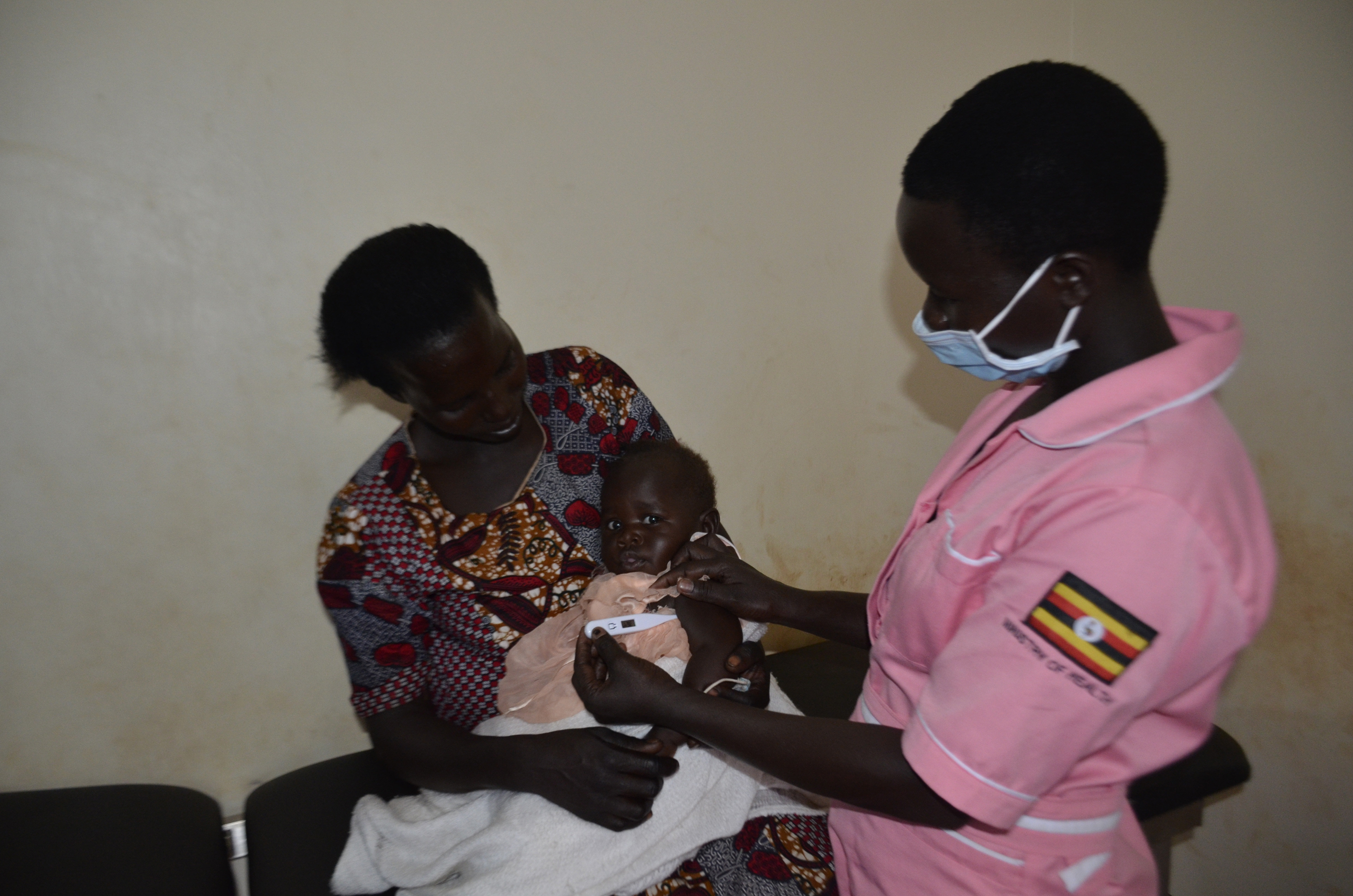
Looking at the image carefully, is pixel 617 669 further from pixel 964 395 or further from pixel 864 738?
pixel 964 395

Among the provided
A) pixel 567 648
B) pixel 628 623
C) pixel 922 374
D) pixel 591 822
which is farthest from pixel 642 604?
pixel 922 374

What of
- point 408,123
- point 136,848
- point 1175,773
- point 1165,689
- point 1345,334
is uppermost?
point 408,123

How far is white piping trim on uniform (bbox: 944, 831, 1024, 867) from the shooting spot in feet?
3.75

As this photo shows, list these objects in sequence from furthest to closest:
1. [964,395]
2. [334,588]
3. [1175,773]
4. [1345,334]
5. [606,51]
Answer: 1. [964,395]
2. [1345,334]
3. [606,51]
4. [1175,773]
5. [334,588]

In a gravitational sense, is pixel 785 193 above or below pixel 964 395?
above

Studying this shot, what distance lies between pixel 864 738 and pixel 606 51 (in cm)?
202

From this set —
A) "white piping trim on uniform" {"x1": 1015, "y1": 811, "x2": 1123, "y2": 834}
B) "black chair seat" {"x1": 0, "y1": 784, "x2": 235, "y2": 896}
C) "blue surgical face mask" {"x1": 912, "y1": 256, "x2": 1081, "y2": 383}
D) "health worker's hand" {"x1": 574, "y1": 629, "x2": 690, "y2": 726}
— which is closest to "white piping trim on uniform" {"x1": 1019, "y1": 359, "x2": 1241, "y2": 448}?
"blue surgical face mask" {"x1": 912, "y1": 256, "x2": 1081, "y2": 383}

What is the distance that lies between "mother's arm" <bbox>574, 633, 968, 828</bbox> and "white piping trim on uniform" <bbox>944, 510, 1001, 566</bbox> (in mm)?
265

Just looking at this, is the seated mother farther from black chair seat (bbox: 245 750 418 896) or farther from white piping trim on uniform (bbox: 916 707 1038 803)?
white piping trim on uniform (bbox: 916 707 1038 803)

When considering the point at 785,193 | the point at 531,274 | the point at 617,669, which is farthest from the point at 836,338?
the point at 617,669

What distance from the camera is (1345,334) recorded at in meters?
2.44

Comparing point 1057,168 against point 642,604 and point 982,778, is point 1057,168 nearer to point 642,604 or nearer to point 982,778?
point 982,778

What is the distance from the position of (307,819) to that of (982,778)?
1634 millimetres

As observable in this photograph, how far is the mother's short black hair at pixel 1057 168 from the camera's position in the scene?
1.00 meters
